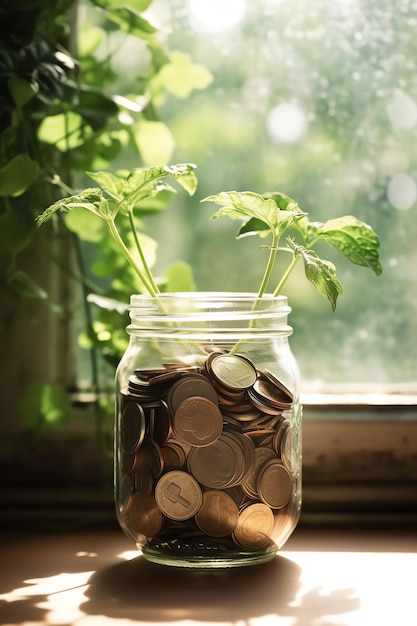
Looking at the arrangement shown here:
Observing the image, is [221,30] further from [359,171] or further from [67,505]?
[67,505]

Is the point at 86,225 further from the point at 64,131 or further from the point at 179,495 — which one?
the point at 179,495

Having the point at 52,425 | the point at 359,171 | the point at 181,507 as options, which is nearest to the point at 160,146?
the point at 359,171

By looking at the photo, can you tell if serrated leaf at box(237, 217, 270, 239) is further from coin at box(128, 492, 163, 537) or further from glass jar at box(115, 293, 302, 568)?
coin at box(128, 492, 163, 537)

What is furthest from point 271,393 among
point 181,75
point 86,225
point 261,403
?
point 181,75

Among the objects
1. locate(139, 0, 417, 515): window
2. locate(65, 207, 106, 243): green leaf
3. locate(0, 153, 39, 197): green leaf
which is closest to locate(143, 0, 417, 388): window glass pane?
locate(139, 0, 417, 515): window

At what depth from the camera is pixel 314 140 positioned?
3.84 feet

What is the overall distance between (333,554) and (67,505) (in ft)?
1.18

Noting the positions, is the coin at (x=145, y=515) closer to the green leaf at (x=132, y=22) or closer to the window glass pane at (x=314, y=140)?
the window glass pane at (x=314, y=140)

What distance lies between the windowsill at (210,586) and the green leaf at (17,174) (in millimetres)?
406

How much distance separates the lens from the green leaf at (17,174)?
3.16 ft

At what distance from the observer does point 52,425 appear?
1107 mm

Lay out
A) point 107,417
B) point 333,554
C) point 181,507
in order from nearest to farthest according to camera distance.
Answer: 1. point 181,507
2. point 333,554
3. point 107,417

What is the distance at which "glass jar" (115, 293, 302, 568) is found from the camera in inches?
32.9

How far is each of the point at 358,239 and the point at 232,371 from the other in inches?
7.7
